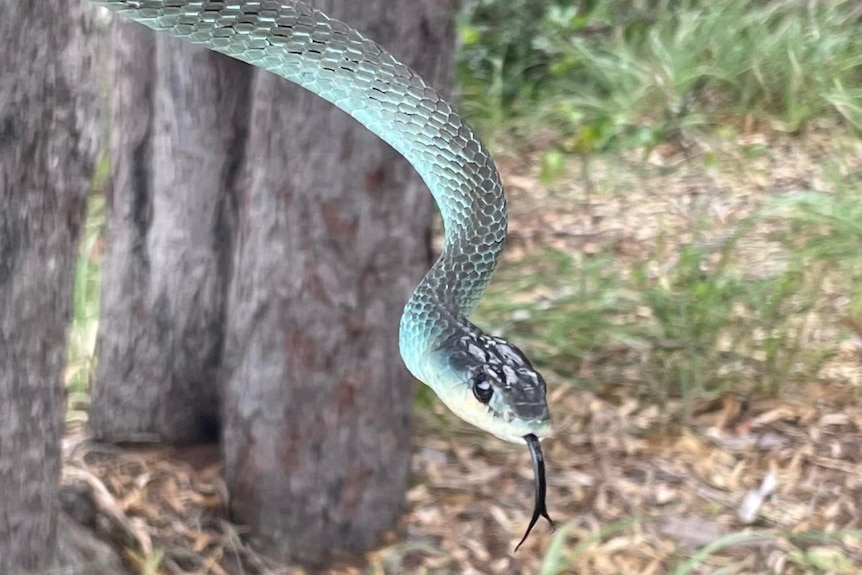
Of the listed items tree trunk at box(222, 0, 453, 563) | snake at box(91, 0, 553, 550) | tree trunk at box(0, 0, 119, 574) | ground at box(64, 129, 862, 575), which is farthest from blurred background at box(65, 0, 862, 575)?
snake at box(91, 0, 553, 550)

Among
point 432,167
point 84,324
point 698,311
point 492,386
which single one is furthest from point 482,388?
point 84,324

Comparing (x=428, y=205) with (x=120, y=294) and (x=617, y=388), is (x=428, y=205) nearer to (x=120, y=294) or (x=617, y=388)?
(x=120, y=294)

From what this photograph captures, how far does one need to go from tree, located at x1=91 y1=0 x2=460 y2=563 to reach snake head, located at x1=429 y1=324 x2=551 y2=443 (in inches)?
45.9

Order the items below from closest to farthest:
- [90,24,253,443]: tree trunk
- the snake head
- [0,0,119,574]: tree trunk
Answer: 1. the snake head
2. [0,0,119,574]: tree trunk
3. [90,24,253,443]: tree trunk

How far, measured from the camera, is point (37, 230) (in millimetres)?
1752

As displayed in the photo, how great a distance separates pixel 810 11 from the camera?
5719 mm

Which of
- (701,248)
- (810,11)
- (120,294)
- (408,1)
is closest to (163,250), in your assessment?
(120,294)

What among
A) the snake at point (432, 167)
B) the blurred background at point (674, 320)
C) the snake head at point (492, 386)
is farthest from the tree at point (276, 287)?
the snake head at point (492, 386)

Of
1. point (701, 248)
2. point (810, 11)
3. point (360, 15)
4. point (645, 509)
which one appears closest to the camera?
point (360, 15)

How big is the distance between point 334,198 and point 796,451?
1729 mm

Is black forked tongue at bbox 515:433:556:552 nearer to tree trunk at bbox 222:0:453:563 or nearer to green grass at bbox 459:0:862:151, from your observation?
tree trunk at bbox 222:0:453:563

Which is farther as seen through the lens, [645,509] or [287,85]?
[645,509]

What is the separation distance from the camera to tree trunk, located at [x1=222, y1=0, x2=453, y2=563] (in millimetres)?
2311

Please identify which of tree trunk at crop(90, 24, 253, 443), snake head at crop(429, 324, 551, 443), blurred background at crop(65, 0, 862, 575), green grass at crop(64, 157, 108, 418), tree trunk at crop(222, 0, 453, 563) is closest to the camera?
snake head at crop(429, 324, 551, 443)
